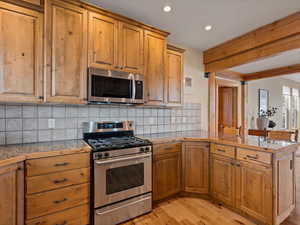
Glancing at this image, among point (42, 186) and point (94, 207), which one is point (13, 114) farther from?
point (94, 207)

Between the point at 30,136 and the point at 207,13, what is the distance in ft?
9.12

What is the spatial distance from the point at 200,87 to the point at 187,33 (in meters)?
1.21

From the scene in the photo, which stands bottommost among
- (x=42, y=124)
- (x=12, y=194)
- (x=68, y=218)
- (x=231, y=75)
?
(x=68, y=218)

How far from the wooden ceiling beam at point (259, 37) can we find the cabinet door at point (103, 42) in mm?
2104

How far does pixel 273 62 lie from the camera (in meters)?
3.86

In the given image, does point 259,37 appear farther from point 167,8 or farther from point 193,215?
point 193,215

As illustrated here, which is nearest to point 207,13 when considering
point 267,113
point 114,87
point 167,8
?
point 167,8

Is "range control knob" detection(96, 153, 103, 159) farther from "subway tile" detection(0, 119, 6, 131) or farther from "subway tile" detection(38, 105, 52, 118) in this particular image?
"subway tile" detection(0, 119, 6, 131)

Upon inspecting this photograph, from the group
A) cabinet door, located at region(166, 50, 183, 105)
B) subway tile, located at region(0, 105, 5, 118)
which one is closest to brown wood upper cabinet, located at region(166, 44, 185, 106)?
cabinet door, located at region(166, 50, 183, 105)

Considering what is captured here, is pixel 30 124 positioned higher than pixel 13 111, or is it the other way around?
pixel 13 111

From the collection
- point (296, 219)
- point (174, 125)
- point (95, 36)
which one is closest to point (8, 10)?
point (95, 36)

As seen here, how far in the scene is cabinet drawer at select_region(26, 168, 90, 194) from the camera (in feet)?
4.81

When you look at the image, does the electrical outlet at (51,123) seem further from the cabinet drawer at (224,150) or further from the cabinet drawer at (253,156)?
the cabinet drawer at (253,156)

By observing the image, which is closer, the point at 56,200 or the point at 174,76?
the point at 56,200
